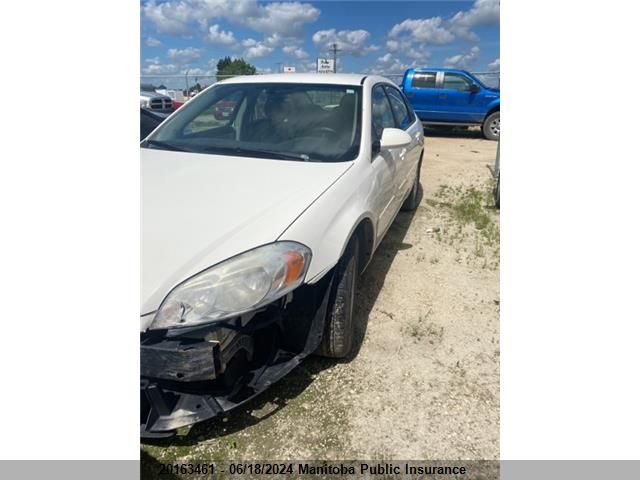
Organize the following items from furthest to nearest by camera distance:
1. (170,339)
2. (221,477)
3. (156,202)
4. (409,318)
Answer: (409,318) < (156,202) < (221,477) < (170,339)

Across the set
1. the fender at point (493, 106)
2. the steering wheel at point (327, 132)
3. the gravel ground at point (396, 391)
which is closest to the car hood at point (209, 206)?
the steering wheel at point (327, 132)

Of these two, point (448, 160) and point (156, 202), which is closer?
point (156, 202)

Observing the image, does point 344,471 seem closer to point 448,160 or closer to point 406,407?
point 406,407

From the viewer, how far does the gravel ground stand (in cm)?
188

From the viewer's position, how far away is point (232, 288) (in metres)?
1.63

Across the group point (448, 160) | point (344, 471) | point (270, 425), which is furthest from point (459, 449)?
point (448, 160)

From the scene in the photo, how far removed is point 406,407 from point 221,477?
0.92 m

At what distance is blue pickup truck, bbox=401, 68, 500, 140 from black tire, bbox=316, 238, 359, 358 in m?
10.1

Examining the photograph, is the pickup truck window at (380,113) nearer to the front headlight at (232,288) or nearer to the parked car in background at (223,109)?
the parked car in background at (223,109)

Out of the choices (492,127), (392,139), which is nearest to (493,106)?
(492,127)

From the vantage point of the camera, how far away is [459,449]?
6.22ft

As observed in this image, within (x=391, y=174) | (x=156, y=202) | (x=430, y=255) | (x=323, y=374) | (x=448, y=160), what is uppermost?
(x=448, y=160)

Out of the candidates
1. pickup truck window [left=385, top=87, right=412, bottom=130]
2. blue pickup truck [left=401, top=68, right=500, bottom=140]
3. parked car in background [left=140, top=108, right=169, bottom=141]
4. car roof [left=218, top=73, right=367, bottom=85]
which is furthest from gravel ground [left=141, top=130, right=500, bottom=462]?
blue pickup truck [left=401, top=68, right=500, bottom=140]

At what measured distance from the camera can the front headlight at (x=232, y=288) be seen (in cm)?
158
